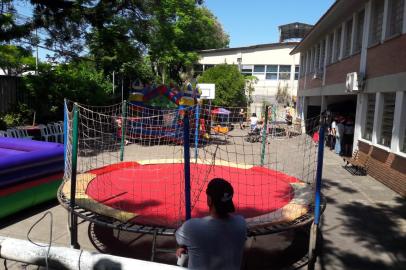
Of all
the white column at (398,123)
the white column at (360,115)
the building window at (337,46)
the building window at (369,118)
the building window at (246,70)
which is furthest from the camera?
the building window at (246,70)

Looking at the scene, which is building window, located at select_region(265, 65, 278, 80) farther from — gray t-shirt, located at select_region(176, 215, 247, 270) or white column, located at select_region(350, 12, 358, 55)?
gray t-shirt, located at select_region(176, 215, 247, 270)

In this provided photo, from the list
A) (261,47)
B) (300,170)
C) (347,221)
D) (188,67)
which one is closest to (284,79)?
(261,47)

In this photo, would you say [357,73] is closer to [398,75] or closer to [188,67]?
[398,75]

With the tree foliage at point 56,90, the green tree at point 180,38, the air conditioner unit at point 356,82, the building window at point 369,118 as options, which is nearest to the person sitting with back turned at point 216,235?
the building window at point 369,118

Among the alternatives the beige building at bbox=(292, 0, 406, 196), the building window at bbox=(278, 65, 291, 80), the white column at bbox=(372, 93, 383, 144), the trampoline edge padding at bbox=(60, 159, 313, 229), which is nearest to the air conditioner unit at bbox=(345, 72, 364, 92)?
→ the beige building at bbox=(292, 0, 406, 196)

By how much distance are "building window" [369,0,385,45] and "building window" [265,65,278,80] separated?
2173cm

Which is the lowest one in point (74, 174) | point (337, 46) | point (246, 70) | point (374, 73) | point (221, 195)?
point (74, 174)

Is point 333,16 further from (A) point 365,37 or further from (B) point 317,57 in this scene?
(B) point 317,57

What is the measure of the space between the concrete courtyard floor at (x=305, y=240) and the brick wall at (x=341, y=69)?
7180 millimetres

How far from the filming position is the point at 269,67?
1342 inches

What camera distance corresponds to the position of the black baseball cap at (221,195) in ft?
8.37

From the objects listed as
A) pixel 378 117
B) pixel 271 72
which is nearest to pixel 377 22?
pixel 378 117

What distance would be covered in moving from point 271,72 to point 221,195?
32.6m

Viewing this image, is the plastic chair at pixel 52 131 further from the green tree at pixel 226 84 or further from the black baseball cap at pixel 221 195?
the green tree at pixel 226 84
